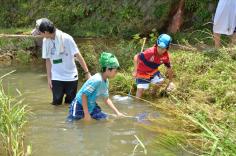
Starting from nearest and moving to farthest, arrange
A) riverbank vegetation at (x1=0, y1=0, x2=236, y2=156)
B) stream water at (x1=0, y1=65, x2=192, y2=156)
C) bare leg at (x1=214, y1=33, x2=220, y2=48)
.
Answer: riverbank vegetation at (x1=0, y1=0, x2=236, y2=156) < stream water at (x1=0, y1=65, x2=192, y2=156) < bare leg at (x1=214, y1=33, x2=220, y2=48)

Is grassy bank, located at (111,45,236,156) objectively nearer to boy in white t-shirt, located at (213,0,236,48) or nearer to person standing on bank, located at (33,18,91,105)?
boy in white t-shirt, located at (213,0,236,48)

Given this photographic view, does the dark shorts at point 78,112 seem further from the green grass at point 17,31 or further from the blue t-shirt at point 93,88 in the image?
the green grass at point 17,31

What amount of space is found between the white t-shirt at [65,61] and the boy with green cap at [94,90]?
0.89 metres

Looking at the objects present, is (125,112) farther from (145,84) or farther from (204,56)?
(204,56)

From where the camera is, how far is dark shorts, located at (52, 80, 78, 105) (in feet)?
23.7

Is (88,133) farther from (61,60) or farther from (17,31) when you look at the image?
(17,31)

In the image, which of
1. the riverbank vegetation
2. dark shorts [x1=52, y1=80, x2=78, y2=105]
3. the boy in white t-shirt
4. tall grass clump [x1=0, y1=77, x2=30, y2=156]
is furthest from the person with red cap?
tall grass clump [x1=0, y1=77, x2=30, y2=156]

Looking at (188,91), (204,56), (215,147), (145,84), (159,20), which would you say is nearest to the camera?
(215,147)

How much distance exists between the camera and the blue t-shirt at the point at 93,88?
6.00m

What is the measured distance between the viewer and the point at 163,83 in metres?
7.96

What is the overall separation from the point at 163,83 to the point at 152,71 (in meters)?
0.33

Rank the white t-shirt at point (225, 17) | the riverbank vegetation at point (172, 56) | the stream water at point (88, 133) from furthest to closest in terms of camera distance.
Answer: the white t-shirt at point (225, 17) → the stream water at point (88, 133) → the riverbank vegetation at point (172, 56)

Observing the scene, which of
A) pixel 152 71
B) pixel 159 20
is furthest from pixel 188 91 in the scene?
pixel 159 20

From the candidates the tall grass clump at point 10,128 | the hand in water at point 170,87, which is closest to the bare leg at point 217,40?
the hand in water at point 170,87
